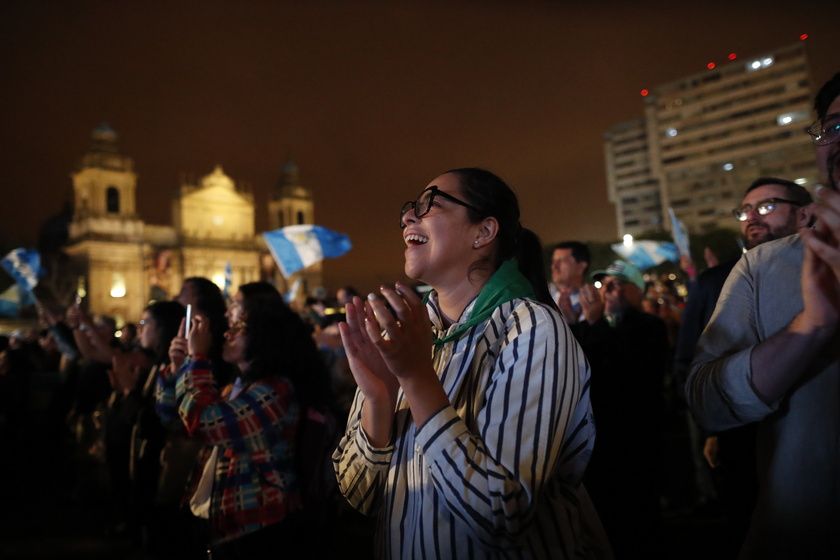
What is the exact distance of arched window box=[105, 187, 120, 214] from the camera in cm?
5647

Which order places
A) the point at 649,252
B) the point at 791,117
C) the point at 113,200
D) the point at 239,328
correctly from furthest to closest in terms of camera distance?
the point at 791,117
the point at 113,200
the point at 649,252
the point at 239,328

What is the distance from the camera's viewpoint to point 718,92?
79938 millimetres

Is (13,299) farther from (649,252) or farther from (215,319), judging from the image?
(649,252)

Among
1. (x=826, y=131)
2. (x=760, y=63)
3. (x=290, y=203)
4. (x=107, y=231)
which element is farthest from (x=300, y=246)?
(x=760, y=63)

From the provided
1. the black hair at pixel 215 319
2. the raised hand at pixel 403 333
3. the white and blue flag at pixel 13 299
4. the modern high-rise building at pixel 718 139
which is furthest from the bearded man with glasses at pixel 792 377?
the modern high-rise building at pixel 718 139

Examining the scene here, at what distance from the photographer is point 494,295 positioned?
5.51 ft

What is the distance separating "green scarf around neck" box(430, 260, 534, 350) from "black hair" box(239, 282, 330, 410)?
1.67 metres

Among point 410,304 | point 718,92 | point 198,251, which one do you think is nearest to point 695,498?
point 410,304

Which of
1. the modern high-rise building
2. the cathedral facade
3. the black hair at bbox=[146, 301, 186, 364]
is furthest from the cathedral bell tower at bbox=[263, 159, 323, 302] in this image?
the black hair at bbox=[146, 301, 186, 364]

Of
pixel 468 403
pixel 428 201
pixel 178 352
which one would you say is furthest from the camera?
pixel 178 352

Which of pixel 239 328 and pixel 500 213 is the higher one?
pixel 500 213

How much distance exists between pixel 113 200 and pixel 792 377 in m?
65.7

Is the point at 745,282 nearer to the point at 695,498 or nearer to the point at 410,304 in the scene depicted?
the point at 410,304

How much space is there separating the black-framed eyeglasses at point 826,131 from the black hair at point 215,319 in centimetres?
358
